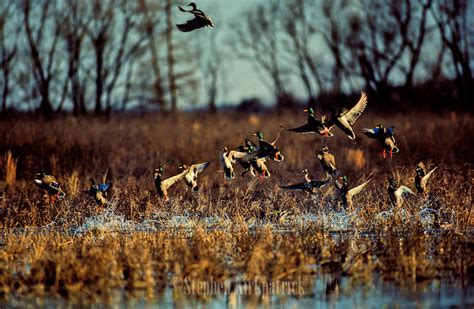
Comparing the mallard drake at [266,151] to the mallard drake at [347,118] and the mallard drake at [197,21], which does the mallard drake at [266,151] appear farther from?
the mallard drake at [197,21]

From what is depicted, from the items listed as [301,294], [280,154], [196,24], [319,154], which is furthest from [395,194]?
[301,294]

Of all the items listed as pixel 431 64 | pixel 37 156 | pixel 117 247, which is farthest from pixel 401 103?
pixel 117 247

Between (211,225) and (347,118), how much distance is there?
93.5 inches

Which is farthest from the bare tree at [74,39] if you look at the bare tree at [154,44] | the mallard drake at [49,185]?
the mallard drake at [49,185]

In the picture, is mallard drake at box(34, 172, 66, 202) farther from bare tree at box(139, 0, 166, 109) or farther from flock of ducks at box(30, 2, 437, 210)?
bare tree at box(139, 0, 166, 109)

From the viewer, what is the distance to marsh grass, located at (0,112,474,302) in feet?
28.5

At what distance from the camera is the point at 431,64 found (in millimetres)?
37625

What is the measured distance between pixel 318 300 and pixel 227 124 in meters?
19.7

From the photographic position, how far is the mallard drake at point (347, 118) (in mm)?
10688

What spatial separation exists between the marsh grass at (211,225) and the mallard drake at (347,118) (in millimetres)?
1203

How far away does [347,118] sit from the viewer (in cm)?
1096

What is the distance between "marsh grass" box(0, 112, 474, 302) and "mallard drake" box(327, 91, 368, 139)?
1.20 metres

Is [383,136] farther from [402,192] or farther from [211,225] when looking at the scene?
[211,225]

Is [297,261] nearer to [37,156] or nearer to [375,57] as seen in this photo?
[37,156]
